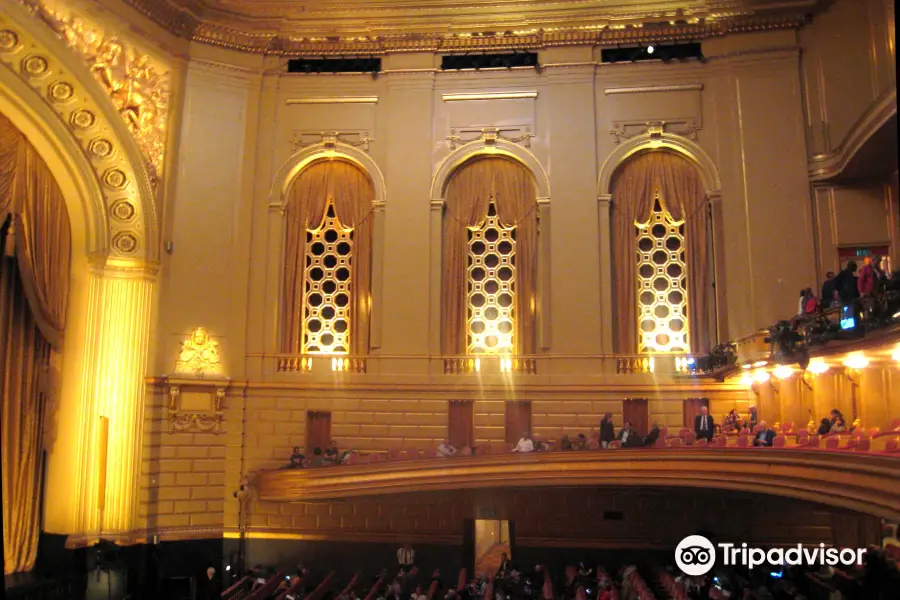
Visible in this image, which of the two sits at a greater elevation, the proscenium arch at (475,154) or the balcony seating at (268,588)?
the proscenium arch at (475,154)

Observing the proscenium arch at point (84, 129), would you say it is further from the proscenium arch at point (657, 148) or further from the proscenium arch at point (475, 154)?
the proscenium arch at point (657, 148)

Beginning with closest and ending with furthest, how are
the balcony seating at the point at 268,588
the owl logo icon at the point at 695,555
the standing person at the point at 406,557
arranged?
the balcony seating at the point at 268,588 → the owl logo icon at the point at 695,555 → the standing person at the point at 406,557

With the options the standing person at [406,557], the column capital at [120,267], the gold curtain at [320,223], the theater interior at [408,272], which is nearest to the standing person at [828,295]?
the theater interior at [408,272]

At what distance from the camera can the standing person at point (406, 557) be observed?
16.3 meters

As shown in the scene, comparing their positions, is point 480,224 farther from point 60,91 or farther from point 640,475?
point 60,91

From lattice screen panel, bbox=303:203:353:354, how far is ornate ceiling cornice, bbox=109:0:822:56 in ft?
12.9

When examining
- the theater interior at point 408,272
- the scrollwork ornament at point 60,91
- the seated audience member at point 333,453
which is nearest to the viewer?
the theater interior at point 408,272

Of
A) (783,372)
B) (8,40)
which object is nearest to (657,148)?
(783,372)

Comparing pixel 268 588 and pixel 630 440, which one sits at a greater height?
pixel 630 440

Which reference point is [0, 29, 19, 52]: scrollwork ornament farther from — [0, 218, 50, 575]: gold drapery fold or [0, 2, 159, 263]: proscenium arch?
[0, 218, 50, 575]: gold drapery fold

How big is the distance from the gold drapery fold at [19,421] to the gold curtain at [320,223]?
506 cm

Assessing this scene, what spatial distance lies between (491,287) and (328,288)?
3730 mm

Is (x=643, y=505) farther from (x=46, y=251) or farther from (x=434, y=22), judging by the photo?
(x=46, y=251)

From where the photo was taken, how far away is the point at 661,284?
18.0 metres
